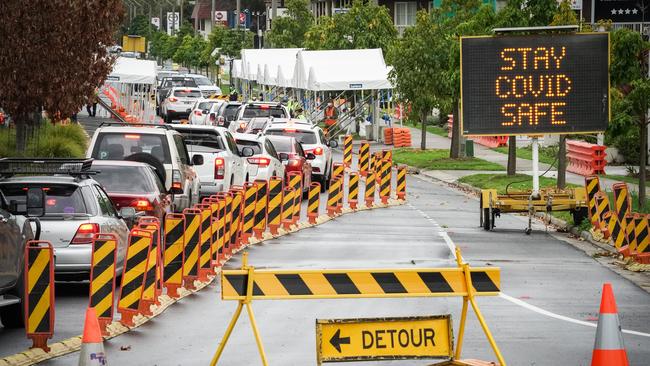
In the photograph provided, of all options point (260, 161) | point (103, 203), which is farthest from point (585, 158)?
point (103, 203)

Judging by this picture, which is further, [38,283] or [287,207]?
[287,207]

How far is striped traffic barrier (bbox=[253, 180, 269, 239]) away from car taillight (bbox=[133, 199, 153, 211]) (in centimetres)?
472

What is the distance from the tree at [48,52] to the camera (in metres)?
29.7

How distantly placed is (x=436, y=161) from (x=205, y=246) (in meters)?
31.7

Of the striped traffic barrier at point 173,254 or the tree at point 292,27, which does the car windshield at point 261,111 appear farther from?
the tree at point 292,27

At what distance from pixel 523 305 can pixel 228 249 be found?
20.1 ft

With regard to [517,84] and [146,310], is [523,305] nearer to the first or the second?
[146,310]

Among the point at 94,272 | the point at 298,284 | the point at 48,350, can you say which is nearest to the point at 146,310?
the point at 94,272

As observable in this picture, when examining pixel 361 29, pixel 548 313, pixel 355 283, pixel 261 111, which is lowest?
pixel 548 313

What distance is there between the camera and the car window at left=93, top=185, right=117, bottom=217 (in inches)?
693

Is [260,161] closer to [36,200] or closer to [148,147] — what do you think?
[148,147]

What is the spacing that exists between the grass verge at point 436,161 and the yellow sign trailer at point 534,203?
55.9ft

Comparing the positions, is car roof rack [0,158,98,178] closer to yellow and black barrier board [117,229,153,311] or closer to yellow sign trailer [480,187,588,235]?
yellow and black barrier board [117,229,153,311]

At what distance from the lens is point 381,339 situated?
10.5 metres
